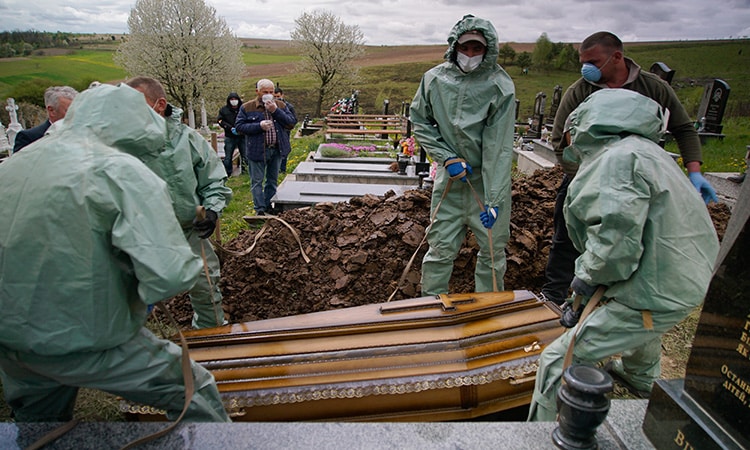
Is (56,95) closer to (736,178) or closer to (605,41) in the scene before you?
(605,41)

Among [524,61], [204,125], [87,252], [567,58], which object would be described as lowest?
[204,125]

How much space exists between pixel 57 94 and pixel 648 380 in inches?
178

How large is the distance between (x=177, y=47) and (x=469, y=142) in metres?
23.1

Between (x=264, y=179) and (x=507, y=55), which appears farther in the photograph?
(x=507, y=55)

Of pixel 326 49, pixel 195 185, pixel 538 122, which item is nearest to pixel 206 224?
pixel 195 185

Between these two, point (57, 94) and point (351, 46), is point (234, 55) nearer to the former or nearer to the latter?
point (351, 46)

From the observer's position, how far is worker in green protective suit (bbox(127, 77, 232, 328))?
2912 millimetres

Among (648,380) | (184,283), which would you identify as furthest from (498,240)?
(184,283)

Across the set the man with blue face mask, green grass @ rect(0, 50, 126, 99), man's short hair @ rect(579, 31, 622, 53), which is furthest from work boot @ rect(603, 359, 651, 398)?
green grass @ rect(0, 50, 126, 99)

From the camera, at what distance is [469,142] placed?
3.40m

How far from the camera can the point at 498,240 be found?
11.4 feet

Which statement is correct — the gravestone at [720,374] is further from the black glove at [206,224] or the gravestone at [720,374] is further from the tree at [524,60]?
the tree at [524,60]

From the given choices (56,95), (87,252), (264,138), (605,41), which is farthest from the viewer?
(264,138)

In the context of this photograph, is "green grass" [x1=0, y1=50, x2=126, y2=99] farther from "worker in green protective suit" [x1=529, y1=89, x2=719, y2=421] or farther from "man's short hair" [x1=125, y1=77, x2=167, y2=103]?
"worker in green protective suit" [x1=529, y1=89, x2=719, y2=421]
